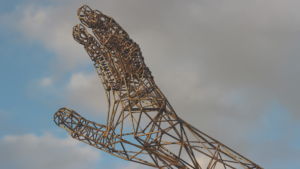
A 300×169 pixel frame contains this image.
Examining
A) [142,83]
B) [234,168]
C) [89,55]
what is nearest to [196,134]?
[234,168]

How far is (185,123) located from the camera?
79.4 ft

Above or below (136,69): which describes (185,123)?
below

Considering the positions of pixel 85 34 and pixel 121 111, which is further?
pixel 85 34

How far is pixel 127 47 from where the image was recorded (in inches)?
947

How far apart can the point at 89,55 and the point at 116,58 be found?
193 centimetres

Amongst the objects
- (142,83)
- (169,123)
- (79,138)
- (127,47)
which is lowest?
(79,138)

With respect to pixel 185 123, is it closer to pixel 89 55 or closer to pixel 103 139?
pixel 103 139

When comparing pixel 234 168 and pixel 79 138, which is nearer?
pixel 234 168

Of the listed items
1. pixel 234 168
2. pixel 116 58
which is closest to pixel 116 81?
pixel 116 58

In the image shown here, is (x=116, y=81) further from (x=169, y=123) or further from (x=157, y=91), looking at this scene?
(x=169, y=123)

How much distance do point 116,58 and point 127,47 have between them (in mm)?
1017

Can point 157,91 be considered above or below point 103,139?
above

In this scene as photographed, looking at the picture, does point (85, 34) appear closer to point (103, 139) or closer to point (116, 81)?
point (116, 81)

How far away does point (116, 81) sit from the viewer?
79.5 ft
